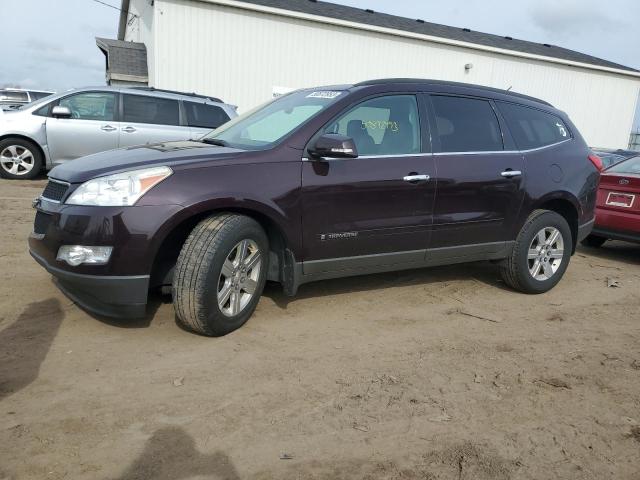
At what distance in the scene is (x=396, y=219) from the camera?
4.22 meters

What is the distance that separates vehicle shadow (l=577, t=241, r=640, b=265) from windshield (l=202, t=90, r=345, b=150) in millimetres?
5087

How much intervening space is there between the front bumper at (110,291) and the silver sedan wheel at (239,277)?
498mm

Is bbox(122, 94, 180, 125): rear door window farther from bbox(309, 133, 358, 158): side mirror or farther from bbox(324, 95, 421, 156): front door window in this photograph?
bbox(309, 133, 358, 158): side mirror

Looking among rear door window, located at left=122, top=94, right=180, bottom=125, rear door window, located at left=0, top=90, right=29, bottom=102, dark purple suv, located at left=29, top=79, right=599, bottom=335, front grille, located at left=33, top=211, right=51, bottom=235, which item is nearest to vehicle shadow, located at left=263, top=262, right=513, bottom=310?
dark purple suv, located at left=29, top=79, right=599, bottom=335

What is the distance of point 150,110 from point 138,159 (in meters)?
6.86

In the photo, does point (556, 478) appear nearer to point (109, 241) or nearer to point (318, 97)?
point (109, 241)

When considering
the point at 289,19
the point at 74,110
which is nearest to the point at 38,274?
the point at 74,110

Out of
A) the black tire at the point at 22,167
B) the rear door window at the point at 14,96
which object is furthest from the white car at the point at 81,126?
the rear door window at the point at 14,96

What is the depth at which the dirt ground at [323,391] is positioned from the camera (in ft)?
7.93

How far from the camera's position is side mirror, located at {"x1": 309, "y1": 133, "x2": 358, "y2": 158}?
3.70 m

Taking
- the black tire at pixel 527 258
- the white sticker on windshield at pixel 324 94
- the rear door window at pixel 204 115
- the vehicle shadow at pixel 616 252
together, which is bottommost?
the vehicle shadow at pixel 616 252

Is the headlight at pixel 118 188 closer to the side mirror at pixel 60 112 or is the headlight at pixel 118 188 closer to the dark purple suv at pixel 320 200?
the dark purple suv at pixel 320 200

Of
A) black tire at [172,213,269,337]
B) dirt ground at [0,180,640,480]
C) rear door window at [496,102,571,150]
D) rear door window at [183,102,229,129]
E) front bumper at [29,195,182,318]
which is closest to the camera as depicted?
dirt ground at [0,180,640,480]

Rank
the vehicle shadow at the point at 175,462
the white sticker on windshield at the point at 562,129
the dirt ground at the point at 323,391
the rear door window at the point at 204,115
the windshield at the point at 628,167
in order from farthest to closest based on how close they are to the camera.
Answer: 1. the rear door window at the point at 204,115
2. the windshield at the point at 628,167
3. the white sticker on windshield at the point at 562,129
4. the dirt ground at the point at 323,391
5. the vehicle shadow at the point at 175,462
